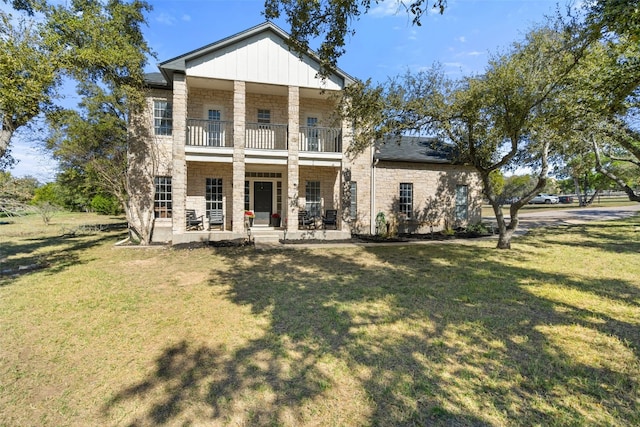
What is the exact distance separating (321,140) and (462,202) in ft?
30.7

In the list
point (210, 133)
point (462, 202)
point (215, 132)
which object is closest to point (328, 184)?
point (215, 132)

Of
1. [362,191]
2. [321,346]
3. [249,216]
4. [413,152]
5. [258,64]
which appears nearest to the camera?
[321,346]

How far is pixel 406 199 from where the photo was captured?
54.1ft

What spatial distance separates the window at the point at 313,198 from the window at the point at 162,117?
271 inches

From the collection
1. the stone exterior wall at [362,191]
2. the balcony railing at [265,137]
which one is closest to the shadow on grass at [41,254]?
the balcony railing at [265,137]

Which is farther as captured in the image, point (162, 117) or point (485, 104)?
point (162, 117)

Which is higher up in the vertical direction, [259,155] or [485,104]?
[485,104]

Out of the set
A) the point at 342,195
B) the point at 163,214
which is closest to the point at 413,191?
the point at 342,195

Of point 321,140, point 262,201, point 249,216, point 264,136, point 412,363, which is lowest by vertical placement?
point 412,363

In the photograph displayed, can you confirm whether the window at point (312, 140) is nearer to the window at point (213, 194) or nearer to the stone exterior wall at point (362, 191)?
the stone exterior wall at point (362, 191)

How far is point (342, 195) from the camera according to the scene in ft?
44.5

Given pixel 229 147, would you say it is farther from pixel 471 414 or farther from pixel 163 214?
pixel 471 414

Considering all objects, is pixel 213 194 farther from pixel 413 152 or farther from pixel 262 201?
pixel 413 152

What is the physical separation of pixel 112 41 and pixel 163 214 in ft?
22.8
